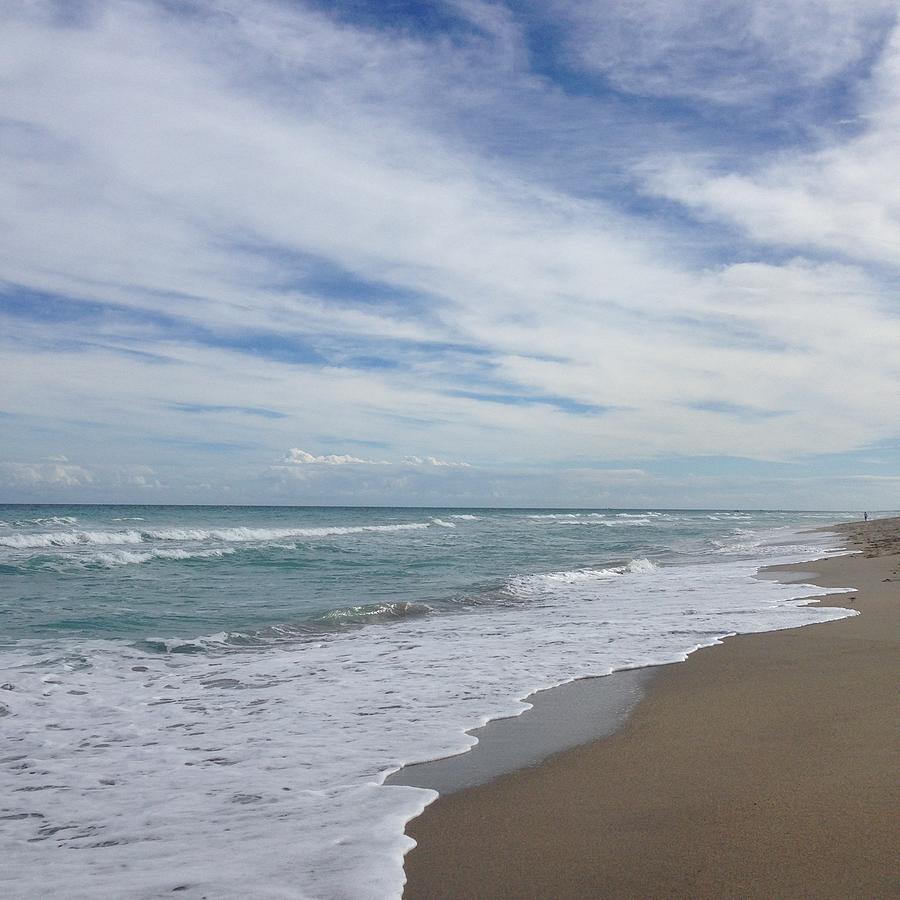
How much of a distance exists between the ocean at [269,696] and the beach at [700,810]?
0.41m

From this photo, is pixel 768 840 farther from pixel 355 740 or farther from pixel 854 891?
pixel 355 740

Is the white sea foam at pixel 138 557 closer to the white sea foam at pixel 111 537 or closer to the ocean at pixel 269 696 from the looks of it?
the ocean at pixel 269 696

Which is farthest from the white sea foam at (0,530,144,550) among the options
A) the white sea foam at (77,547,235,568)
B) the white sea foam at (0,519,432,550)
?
the white sea foam at (77,547,235,568)

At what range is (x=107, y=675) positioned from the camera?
7734mm

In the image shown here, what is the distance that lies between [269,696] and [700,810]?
415 cm

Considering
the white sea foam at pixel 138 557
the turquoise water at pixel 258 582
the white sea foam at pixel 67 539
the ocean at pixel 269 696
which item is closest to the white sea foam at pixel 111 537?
the white sea foam at pixel 67 539

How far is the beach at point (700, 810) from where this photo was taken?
3061 millimetres

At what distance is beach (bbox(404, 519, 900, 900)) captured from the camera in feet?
10.0

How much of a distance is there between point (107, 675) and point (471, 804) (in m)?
5.16

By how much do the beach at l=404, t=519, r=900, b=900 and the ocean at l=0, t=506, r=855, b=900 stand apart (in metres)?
0.41

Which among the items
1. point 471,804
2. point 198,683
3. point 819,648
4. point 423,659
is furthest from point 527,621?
point 471,804

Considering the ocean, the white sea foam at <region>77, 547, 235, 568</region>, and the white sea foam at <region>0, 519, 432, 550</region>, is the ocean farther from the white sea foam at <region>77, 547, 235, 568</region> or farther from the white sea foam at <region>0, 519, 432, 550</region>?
the white sea foam at <region>0, 519, 432, 550</region>

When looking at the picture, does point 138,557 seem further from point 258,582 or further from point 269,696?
point 269,696

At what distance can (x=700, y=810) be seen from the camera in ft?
12.2
